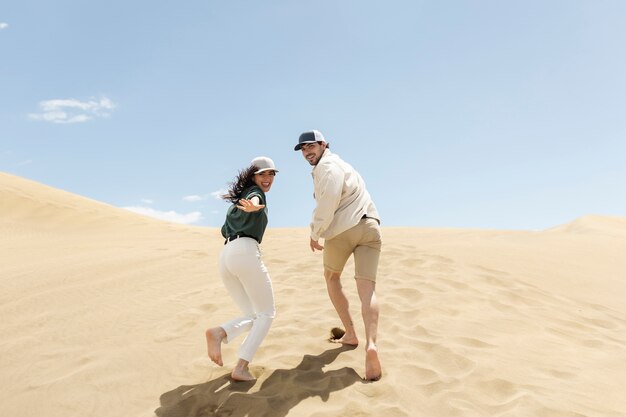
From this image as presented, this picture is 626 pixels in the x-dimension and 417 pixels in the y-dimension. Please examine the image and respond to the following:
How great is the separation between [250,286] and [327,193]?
97cm

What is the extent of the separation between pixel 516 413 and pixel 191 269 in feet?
21.0

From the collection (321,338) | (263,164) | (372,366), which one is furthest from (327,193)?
(321,338)

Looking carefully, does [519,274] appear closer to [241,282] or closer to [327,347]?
[327,347]

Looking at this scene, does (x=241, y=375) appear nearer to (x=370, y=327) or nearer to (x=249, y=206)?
(x=370, y=327)

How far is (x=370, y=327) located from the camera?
381cm

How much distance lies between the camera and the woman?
365cm

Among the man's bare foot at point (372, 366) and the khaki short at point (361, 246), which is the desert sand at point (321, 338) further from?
the khaki short at point (361, 246)

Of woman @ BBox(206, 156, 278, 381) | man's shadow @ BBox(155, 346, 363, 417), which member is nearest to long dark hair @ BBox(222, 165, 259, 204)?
woman @ BBox(206, 156, 278, 381)

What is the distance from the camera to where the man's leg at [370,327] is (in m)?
3.71

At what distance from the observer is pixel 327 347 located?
14.8 ft

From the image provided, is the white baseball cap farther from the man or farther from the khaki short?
the khaki short

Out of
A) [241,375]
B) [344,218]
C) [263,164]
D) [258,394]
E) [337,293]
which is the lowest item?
[258,394]

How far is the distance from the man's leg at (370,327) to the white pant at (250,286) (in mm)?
789

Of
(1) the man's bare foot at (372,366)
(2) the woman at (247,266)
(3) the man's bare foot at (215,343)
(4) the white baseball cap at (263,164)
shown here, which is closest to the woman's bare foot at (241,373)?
(2) the woman at (247,266)
